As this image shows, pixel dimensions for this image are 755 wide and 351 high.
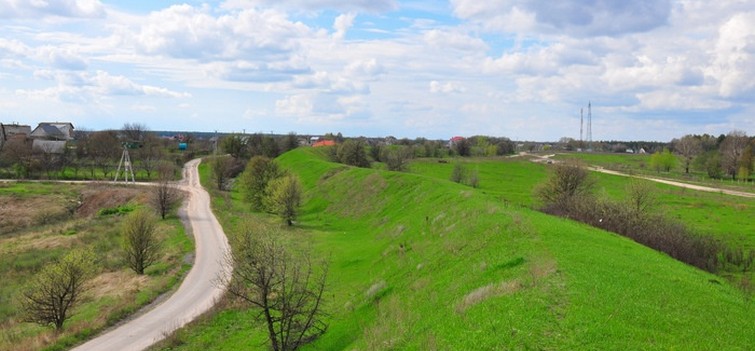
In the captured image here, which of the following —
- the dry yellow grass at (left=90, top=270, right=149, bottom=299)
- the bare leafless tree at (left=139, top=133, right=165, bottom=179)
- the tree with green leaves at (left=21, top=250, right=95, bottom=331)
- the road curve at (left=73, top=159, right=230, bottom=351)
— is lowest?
the dry yellow grass at (left=90, top=270, right=149, bottom=299)

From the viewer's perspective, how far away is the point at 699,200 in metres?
76.8

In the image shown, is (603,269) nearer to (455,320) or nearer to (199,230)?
(455,320)

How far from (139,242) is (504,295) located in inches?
1382

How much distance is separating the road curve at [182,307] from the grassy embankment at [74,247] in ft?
3.34

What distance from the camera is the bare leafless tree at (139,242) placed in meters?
44.7

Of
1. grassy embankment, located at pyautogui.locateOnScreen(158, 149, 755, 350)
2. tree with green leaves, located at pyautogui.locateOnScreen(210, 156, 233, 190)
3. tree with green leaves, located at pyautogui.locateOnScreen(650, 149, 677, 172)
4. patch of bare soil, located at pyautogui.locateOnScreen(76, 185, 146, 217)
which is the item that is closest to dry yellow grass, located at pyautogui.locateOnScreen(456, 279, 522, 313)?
grassy embankment, located at pyautogui.locateOnScreen(158, 149, 755, 350)

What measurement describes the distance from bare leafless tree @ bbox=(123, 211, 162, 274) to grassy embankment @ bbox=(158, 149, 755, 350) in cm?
1432

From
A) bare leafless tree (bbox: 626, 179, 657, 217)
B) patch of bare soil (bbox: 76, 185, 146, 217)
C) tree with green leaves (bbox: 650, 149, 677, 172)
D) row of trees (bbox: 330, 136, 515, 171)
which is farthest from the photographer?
tree with green leaves (bbox: 650, 149, 677, 172)

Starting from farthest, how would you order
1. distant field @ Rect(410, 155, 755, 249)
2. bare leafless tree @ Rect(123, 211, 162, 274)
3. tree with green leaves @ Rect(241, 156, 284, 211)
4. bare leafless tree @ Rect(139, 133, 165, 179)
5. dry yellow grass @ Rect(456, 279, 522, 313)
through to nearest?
bare leafless tree @ Rect(139, 133, 165, 179), tree with green leaves @ Rect(241, 156, 284, 211), distant field @ Rect(410, 155, 755, 249), bare leafless tree @ Rect(123, 211, 162, 274), dry yellow grass @ Rect(456, 279, 522, 313)

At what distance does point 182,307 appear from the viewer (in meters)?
34.3

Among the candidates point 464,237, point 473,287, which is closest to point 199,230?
point 464,237

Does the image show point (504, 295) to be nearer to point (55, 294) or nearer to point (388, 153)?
point (55, 294)

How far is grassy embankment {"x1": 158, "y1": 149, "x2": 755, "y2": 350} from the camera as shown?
15.1 metres

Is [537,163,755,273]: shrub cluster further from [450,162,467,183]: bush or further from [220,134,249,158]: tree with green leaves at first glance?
[220,134,249,158]: tree with green leaves
